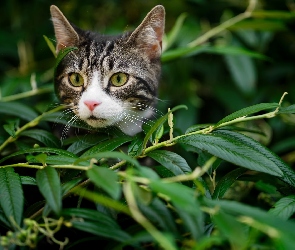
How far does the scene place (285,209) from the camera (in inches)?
46.4

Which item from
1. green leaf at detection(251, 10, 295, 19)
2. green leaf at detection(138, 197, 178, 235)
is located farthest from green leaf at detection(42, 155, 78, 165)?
green leaf at detection(251, 10, 295, 19)

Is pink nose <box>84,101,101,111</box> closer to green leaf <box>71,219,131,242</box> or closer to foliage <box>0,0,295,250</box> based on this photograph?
foliage <box>0,0,295,250</box>

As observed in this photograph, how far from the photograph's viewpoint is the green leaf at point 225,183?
1.32 meters

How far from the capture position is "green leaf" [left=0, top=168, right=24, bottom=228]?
3.60 feet

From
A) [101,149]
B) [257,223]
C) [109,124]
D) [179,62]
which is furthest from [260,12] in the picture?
[257,223]

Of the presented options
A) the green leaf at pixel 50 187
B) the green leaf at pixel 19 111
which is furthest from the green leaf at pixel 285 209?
the green leaf at pixel 19 111

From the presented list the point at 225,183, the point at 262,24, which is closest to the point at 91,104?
the point at 225,183

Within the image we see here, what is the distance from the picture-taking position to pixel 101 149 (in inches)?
51.8

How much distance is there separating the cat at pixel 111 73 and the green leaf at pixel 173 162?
46 centimetres

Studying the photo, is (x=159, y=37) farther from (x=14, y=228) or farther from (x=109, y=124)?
(x=14, y=228)

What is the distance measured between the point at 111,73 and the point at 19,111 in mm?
375

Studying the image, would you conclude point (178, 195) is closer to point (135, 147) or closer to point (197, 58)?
point (135, 147)

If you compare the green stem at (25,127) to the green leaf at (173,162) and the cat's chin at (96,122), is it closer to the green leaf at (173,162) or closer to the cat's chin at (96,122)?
the cat's chin at (96,122)

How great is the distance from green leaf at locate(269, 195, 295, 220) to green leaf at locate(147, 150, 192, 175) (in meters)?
0.24
